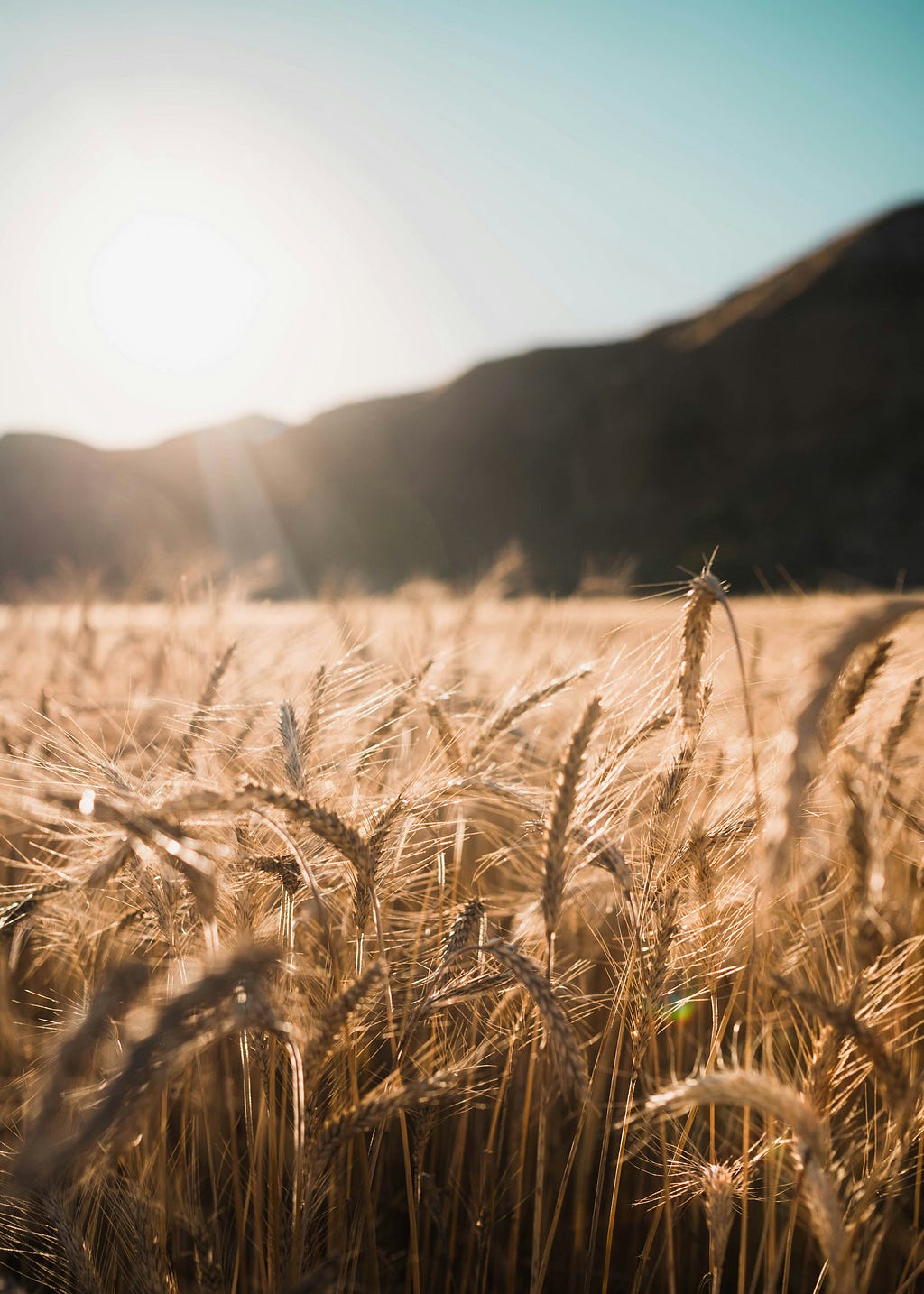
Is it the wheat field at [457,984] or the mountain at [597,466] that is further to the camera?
the mountain at [597,466]

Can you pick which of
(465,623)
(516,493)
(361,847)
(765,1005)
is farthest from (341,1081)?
(516,493)

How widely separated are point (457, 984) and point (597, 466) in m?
47.7

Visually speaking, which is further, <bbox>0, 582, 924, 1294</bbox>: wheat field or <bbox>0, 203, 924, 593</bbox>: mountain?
<bbox>0, 203, 924, 593</bbox>: mountain

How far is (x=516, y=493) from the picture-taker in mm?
48844

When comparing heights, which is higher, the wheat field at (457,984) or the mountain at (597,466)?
the mountain at (597,466)

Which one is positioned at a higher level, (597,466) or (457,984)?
(597,466)

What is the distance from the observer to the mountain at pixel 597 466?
36156mm

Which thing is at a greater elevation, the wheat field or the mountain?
the mountain

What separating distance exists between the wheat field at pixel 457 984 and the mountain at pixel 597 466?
88.5ft

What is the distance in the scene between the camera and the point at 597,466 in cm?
4603

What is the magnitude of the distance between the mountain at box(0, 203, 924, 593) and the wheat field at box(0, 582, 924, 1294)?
88.5ft

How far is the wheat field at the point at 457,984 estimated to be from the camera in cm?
70

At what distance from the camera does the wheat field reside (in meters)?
0.70

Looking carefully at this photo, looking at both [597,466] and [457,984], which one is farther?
[597,466]
